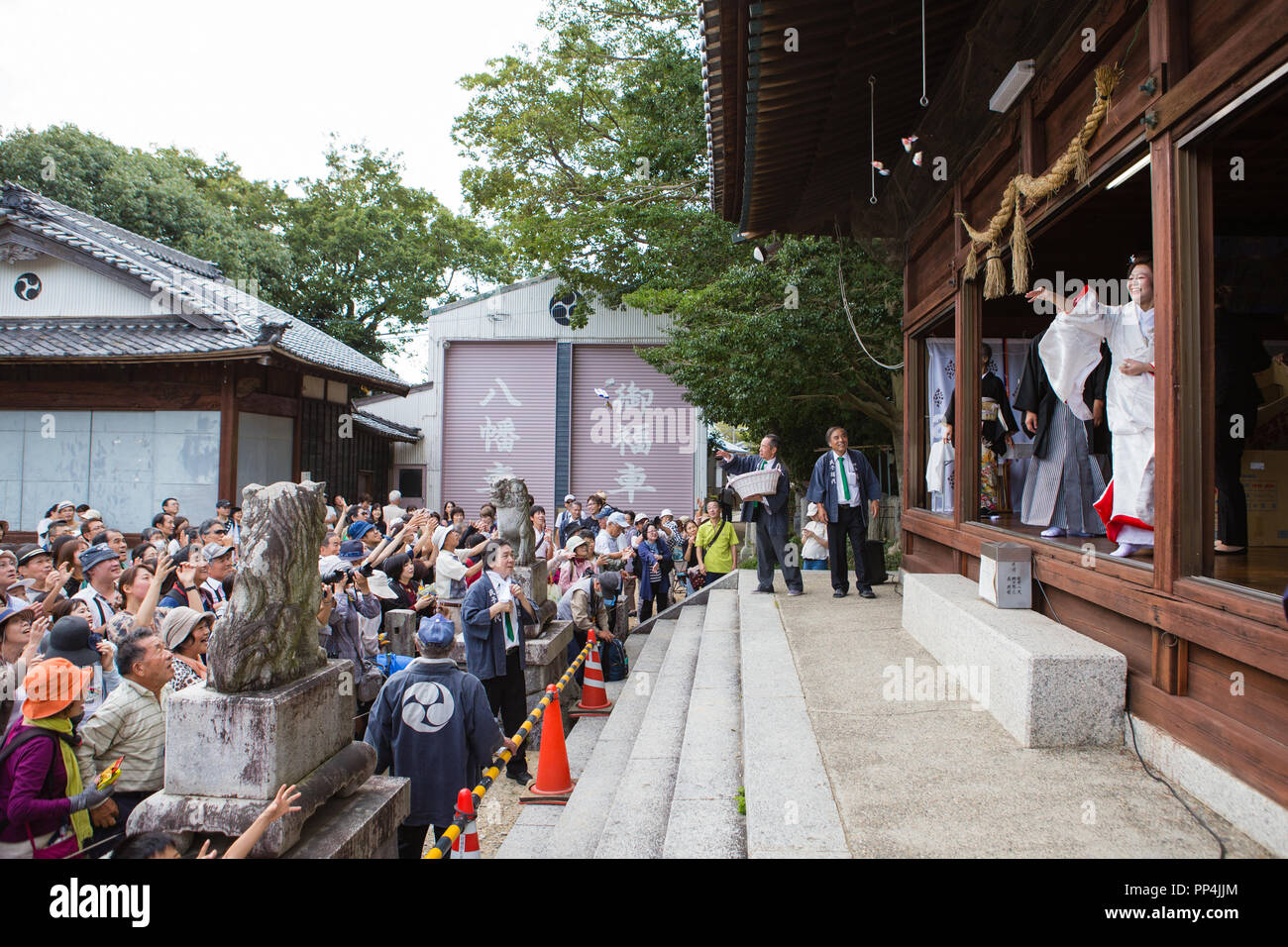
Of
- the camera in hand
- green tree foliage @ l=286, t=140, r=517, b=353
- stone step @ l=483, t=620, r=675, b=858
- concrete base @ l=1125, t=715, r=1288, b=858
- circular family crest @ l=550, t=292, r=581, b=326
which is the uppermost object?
green tree foliage @ l=286, t=140, r=517, b=353

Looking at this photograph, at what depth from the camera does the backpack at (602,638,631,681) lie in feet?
31.2

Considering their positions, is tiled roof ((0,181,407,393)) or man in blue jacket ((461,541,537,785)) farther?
tiled roof ((0,181,407,393))

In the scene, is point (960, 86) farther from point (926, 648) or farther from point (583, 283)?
point (583, 283)

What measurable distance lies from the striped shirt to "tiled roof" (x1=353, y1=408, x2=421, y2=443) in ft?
55.1

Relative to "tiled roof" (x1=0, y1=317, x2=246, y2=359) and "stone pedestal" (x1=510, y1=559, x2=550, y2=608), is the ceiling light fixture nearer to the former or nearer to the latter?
"stone pedestal" (x1=510, y1=559, x2=550, y2=608)

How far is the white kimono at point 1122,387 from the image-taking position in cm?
408

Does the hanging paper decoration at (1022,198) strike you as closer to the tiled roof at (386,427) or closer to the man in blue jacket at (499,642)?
the man in blue jacket at (499,642)

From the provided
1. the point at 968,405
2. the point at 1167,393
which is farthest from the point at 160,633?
the point at 968,405

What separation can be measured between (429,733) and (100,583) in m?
2.77

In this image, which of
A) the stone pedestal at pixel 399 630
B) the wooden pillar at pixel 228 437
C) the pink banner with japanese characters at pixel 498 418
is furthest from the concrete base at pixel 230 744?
the pink banner with japanese characters at pixel 498 418

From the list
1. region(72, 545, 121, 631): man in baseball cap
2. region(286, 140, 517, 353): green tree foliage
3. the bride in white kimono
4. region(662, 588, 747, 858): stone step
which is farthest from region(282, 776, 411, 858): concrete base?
region(286, 140, 517, 353): green tree foliage

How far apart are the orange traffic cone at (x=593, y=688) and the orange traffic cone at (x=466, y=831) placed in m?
3.71

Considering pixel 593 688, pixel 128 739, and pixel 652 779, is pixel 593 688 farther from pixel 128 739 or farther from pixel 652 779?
pixel 128 739

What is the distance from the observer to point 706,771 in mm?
4164
